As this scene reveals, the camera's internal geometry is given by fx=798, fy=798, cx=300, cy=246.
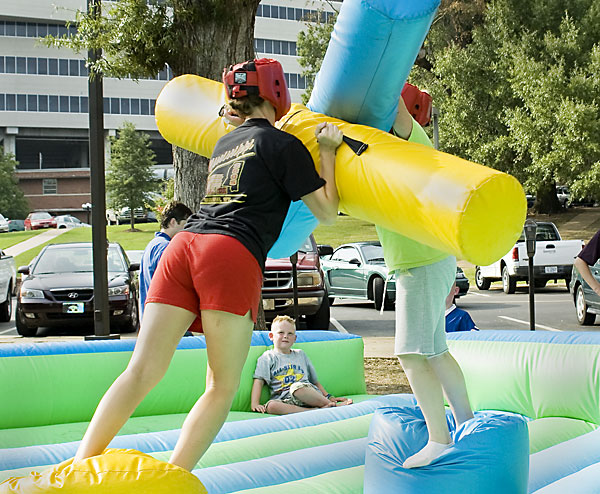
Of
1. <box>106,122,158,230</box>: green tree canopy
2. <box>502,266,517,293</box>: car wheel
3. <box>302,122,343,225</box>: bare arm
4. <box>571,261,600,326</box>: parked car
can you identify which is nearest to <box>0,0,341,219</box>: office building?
<box>106,122,158,230</box>: green tree canopy

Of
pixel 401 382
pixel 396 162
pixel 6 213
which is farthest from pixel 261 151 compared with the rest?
pixel 6 213

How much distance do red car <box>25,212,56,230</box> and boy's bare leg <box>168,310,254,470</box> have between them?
47986 mm

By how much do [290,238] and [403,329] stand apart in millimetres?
782

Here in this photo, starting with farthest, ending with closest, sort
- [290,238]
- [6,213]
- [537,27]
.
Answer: [6,213], [537,27], [290,238]

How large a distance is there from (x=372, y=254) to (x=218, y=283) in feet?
46.0

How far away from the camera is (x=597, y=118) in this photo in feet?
92.0

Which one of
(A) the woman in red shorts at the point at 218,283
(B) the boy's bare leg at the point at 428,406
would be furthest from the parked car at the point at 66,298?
(A) the woman in red shorts at the point at 218,283

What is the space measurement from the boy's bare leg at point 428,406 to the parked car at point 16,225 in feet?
150

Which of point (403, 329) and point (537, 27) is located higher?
point (537, 27)

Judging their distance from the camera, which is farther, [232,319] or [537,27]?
[537,27]

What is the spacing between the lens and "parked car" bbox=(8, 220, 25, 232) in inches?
1848

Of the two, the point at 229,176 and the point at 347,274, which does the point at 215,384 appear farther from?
the point at 347,274

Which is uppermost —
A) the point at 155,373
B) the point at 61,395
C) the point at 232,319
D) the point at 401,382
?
the point at 232,319

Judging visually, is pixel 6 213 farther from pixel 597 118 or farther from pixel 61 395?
pixel 61 395
